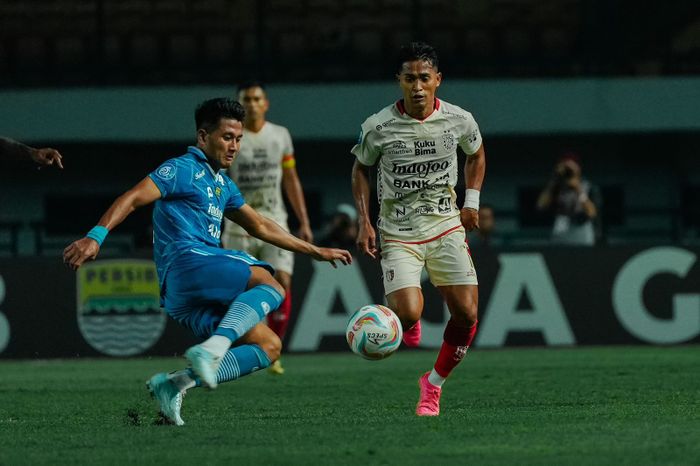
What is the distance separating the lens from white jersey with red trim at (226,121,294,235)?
12352 mm

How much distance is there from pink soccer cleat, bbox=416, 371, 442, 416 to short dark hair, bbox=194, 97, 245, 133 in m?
1.91

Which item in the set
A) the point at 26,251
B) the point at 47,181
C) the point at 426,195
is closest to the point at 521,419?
the point at 426,195

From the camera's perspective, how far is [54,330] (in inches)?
612

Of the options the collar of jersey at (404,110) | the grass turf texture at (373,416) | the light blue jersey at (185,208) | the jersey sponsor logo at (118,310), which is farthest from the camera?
the jersey sponsor logo at (118,310)

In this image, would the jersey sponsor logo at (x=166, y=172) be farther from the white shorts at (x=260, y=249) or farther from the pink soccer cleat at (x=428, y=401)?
the white shorts at (x=260, y=249)

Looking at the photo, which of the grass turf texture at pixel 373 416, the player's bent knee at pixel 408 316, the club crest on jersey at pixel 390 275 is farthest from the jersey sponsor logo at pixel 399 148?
the grass turf texture at pixel 373 416

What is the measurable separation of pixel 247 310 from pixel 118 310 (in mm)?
8502

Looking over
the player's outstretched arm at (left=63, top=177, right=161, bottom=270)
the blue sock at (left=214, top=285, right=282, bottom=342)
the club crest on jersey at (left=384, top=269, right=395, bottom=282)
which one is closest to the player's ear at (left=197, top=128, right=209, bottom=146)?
the player's outstretched arm at (left=63, top=177, right=161, bottom=270)

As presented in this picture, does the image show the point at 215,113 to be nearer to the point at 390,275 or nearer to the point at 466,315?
the point at 390,275

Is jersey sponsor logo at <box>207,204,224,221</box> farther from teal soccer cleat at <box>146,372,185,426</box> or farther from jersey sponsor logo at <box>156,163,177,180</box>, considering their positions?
teal soccer cleat at <box>146,372,185,426</box>

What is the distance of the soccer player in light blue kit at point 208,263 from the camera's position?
733cm

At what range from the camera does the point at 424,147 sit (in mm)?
8547

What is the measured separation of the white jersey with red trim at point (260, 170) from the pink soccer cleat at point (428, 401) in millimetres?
4230

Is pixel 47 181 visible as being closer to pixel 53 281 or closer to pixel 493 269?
pixel 53 281
